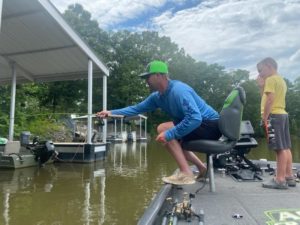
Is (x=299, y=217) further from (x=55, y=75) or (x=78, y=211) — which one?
(x=55, y=75)

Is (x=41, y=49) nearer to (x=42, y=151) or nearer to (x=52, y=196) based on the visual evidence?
(x=42, y=151)

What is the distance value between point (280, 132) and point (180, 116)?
1003 mm

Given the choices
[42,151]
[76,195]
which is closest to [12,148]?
[42,151]

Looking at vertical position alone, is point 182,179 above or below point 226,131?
below

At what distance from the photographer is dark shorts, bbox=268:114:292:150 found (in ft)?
11.0

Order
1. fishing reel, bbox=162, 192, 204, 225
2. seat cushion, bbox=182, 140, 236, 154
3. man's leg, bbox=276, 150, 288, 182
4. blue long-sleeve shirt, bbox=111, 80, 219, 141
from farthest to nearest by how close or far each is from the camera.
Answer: man's leg, bbox=276, 150, 288, 182 → seat cushion, bbox=182, 140, 236, 154 → blue long-sleeve shirt, bbox=111, 80, 219, 141 → fishing reel, bbox=162, 192, 204, 225

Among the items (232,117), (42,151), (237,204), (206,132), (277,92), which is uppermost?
(277,92)

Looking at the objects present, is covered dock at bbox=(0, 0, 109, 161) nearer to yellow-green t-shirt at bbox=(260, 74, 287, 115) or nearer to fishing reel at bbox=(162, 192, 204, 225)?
yellow-green t-shirt at bbox=(260, 74, 287, 115)

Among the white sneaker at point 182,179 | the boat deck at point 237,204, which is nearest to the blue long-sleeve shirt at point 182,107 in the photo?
the white sneaker at point 182,179

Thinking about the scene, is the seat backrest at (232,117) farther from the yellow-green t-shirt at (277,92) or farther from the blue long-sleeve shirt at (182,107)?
the yellow-green t-shirt at (277,92)

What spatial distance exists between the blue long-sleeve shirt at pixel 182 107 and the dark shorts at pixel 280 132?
0.60m

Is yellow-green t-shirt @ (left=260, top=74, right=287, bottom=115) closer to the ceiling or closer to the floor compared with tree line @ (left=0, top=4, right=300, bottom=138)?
closer to the floor

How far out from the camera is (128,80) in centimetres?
3528

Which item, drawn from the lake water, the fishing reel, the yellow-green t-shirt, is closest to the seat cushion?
the yellow-green t-shirt
